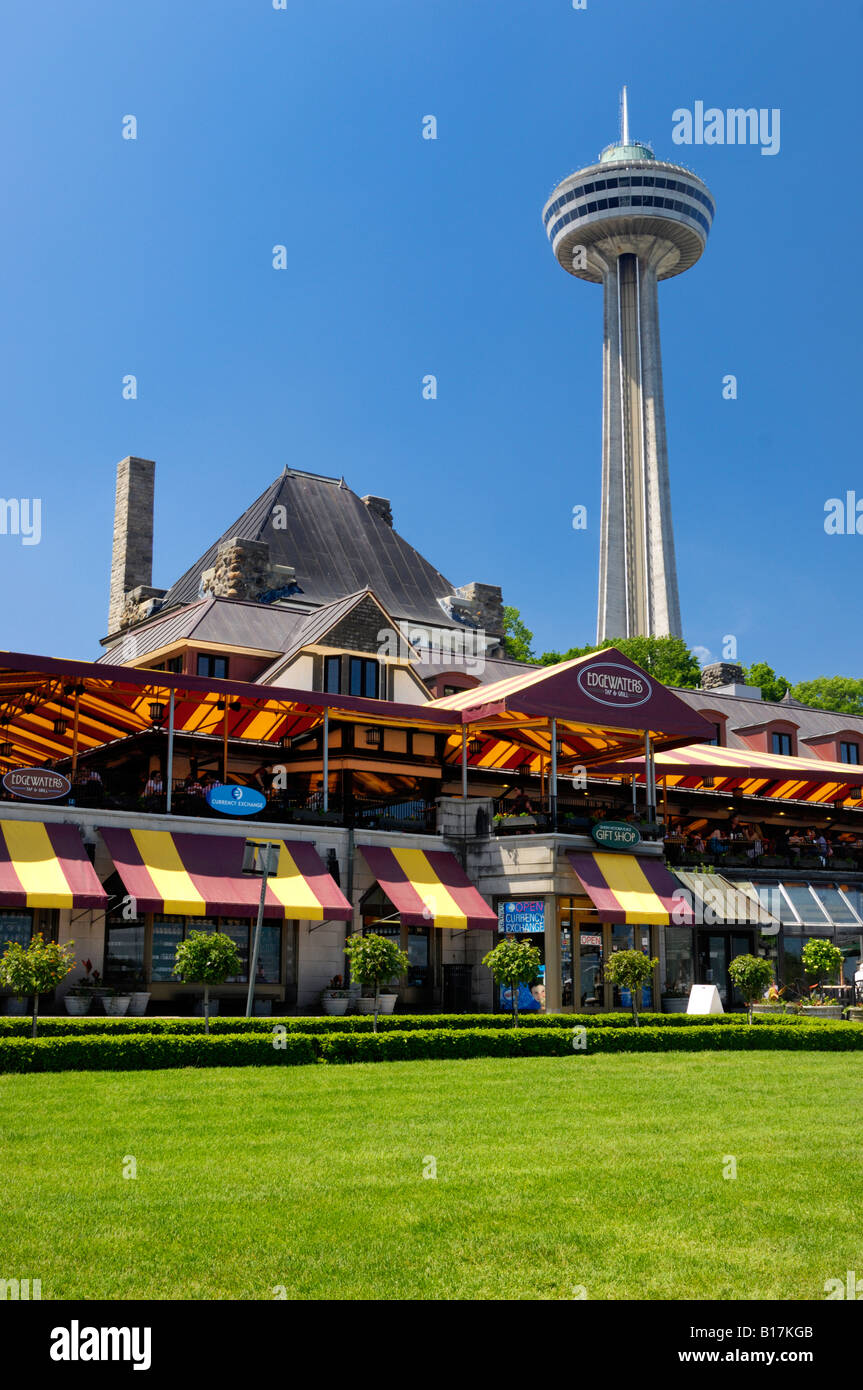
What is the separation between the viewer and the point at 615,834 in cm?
3697

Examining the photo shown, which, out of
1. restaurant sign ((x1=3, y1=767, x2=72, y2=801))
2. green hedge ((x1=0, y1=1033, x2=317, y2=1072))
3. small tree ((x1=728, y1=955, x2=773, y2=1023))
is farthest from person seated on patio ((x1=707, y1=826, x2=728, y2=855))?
green hedge ((x1=0, y1=1033, x2=317, y2=1072))

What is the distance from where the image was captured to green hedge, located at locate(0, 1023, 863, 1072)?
69.4 ft

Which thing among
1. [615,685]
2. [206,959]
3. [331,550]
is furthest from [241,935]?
[331,550]

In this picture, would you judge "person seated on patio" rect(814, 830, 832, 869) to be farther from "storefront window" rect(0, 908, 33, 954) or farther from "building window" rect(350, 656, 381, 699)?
"storefront window" rect(0, 908, 33, 954)

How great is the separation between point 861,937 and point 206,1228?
35528 millimetres

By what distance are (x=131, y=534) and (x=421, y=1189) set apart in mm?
59173

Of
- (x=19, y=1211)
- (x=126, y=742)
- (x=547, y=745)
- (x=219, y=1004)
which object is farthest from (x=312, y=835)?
(x=19, y=1211)

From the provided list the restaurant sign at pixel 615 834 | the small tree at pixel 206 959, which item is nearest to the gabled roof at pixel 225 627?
the restaurant sign at pixel 615 834

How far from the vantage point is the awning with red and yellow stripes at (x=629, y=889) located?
34906mm

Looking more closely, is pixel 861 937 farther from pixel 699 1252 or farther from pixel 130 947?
Result: pixel 699 1252

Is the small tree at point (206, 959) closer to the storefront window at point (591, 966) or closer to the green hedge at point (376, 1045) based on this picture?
the green hedge at point (376, 1045)

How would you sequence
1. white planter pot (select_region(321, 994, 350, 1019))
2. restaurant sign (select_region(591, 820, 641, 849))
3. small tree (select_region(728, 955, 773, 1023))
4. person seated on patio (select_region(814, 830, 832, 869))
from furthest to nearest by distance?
person seated on patio (select_region(814, 830, 832, 869)), restaurant sign (select_region(591, 820, 641, 849)), white planter pot (select_region(321, 994, 350, 1019)), small tree (select_region(728, 955, 773, 1023))

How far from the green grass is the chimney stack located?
4933cm

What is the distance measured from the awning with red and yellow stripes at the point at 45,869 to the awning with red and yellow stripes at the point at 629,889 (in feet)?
42.5
